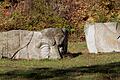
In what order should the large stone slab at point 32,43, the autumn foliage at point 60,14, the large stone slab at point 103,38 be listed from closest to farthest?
the large stone slab at point 32,43 → the large stone slab at point 103,38 → the autumn foliage at point 60,14

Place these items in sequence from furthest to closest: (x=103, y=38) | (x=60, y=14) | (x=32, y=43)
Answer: (x=60, y=14)
(x=103, y=38)
(x=32, y=43)

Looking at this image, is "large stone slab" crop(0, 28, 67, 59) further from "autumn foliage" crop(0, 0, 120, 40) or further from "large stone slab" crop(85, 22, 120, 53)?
"autumn foliage" crop(0, 0, 120, 40)

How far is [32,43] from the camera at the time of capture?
17.5 metres

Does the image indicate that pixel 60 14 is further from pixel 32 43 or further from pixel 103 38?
pixel 32 43

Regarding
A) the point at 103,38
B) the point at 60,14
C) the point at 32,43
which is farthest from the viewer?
the point at 60,14

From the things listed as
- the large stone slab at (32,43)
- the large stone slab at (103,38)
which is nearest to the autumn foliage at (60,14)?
the large stone slab at (103,38)

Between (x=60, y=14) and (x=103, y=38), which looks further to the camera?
(x=60, y=14)

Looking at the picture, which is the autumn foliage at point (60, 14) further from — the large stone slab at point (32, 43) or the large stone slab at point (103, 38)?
the large stone slab at point (32, 43)

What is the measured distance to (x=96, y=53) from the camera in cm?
1898

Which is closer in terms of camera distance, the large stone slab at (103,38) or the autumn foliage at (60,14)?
the large stone slab at (103,38)

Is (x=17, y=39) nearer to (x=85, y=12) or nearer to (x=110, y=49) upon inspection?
(x=110, y=49)

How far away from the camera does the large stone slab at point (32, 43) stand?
17.4 m

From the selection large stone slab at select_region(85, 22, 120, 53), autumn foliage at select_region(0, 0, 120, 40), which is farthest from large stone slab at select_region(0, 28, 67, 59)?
autumn foliage at select_region(0, 0, 120, 40)

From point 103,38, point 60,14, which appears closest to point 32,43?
point 103,38
